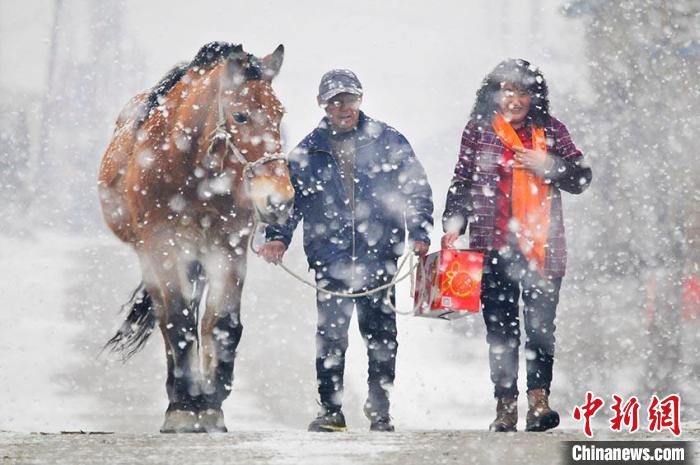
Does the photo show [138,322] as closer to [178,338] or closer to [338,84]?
[178,338]

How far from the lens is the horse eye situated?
Answer: 5896mm

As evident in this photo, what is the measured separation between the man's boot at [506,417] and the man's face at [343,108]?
1751 mm

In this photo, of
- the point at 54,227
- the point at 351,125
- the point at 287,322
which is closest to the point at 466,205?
the point at 351,125

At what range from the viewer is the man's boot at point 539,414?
5.79m

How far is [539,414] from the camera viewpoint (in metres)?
5.80

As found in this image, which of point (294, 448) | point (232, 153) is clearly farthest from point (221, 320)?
point (294, 448)

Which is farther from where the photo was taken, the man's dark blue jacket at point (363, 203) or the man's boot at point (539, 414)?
the man's dark blue jacket at point (363, 203)

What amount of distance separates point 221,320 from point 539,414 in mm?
1876

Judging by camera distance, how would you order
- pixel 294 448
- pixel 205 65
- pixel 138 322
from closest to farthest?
pixel 294 448
pixel 205 65
pixel 138 322

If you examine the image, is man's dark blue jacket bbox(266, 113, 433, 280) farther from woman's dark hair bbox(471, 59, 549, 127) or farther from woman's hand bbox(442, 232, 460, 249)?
woman's dark hair bbox(471, 59, 549, 127)

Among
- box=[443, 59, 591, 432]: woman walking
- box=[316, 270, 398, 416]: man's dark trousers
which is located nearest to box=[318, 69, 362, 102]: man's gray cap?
box=[443, 59, 591, 432]: woman walking

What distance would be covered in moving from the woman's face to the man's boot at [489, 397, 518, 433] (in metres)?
1.53

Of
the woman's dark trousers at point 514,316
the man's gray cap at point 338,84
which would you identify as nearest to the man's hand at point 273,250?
the man's gray cap at point 338,84

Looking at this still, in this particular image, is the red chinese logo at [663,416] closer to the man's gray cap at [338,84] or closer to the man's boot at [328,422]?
the man's boot at [328,422]
